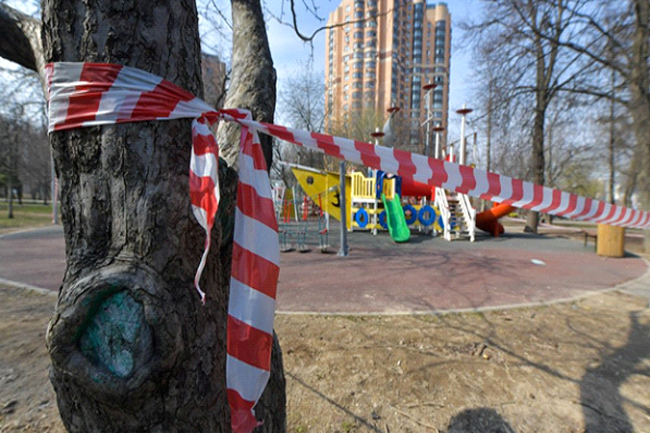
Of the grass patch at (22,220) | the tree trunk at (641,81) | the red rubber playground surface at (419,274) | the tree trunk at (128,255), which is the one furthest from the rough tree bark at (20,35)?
the grass patch at (22,220)

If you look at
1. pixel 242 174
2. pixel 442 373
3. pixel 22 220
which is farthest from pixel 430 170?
pixel 22 220

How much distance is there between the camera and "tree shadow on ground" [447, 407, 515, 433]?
2.26 meters

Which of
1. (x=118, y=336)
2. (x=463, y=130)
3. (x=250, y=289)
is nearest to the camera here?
(x=118, y=336)

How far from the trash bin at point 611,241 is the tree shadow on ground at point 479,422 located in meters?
10.1

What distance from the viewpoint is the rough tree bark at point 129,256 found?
41.4 inches

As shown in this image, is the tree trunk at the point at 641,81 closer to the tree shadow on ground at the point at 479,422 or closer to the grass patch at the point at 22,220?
the tree shadow on ground at the point at 479,422

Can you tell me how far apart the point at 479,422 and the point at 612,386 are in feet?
4.81

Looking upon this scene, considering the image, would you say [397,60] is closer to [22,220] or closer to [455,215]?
[455,215]

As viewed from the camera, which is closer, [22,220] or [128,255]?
[128,255]

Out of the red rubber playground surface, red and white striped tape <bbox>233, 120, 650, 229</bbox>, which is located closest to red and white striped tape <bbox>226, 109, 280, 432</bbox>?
red and white striped tape <bbox>233, 120, 650, 229</bbox>

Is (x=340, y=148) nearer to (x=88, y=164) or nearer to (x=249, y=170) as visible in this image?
(x=249, y=170)

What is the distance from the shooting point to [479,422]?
2.33 m

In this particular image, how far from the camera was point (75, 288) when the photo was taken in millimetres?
Answer: 1064

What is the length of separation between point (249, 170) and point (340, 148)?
0.48 meters
